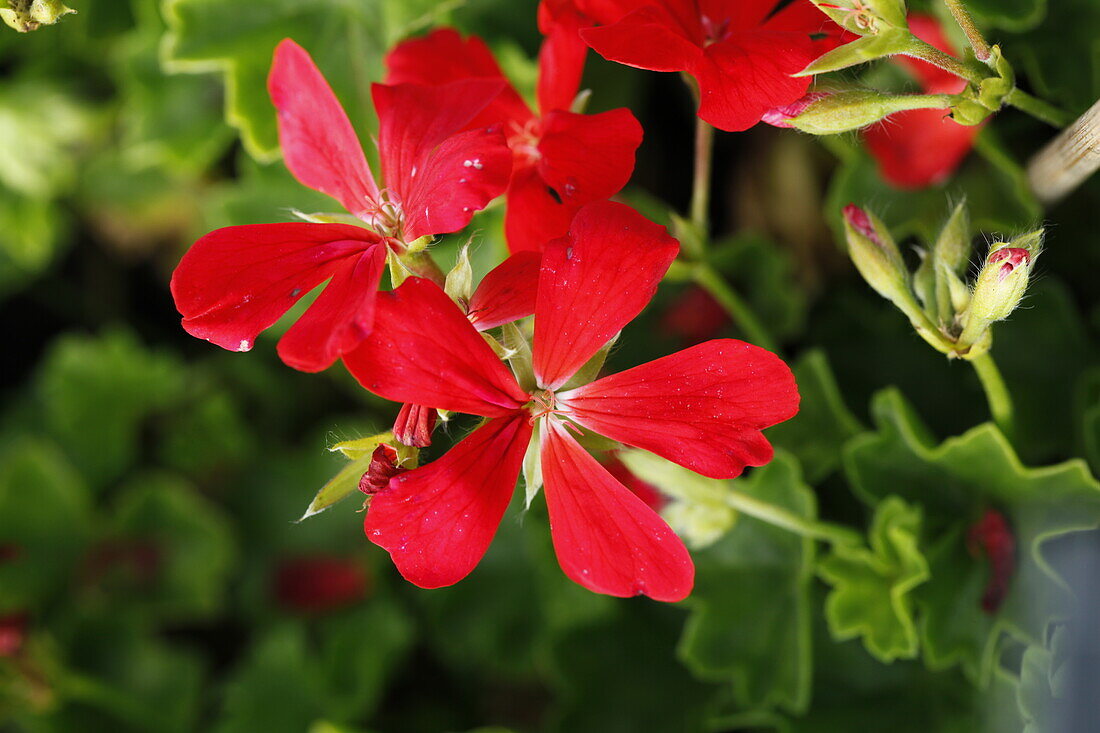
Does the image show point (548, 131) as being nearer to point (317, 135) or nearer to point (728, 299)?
point (317, 135)

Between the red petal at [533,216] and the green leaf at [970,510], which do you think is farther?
the green leaf at [970,510]

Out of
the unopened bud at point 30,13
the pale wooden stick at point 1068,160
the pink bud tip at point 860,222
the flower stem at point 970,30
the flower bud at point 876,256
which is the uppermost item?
the pale wooden stick at point 1068,160

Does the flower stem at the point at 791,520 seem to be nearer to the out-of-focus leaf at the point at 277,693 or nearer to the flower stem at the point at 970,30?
the flower stem at the point at 970,30

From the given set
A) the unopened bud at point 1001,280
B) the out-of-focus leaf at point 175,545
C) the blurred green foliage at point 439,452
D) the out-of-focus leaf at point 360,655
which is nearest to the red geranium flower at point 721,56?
the unopened bud at point 1001,280

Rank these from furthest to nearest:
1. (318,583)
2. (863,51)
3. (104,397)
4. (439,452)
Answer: (104,397) → (318,583) → (439,452) → (863,51)

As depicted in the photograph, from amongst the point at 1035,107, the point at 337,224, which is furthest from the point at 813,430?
the point at 337,224

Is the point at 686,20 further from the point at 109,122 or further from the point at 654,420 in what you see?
the point at 109,122

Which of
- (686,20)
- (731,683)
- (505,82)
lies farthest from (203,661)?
(686,20)
